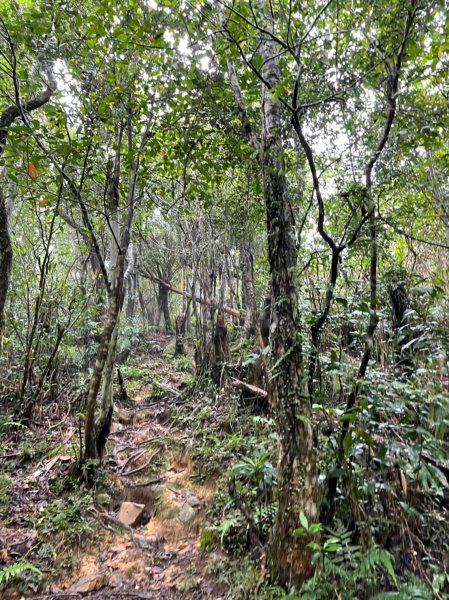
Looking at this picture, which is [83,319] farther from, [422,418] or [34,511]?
[422,418]

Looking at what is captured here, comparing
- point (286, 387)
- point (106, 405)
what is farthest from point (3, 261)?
point (286, 387)

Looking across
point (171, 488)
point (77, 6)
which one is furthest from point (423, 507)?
point (77, 6)

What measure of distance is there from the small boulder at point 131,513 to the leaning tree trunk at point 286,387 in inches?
78.2

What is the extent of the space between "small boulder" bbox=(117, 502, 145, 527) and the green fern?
3.35 ft

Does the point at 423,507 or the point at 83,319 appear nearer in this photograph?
the point at 423,507

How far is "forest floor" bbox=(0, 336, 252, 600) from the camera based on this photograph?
320 cm

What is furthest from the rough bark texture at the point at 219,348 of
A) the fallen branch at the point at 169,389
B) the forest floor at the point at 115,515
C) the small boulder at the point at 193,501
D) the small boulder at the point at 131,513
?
the small boulder at the point at 131,513

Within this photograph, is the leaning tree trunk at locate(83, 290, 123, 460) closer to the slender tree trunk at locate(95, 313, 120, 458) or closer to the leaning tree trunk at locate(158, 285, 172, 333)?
the slender tree trunk at locate(95, 313, 120, 458)

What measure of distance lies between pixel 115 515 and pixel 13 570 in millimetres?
1329

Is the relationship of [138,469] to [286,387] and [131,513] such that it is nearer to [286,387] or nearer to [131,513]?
[131,513]

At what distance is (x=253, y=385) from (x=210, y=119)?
12.5ft

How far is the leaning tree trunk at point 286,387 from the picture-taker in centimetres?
263

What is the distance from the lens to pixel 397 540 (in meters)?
2.73

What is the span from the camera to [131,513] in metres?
4.18
